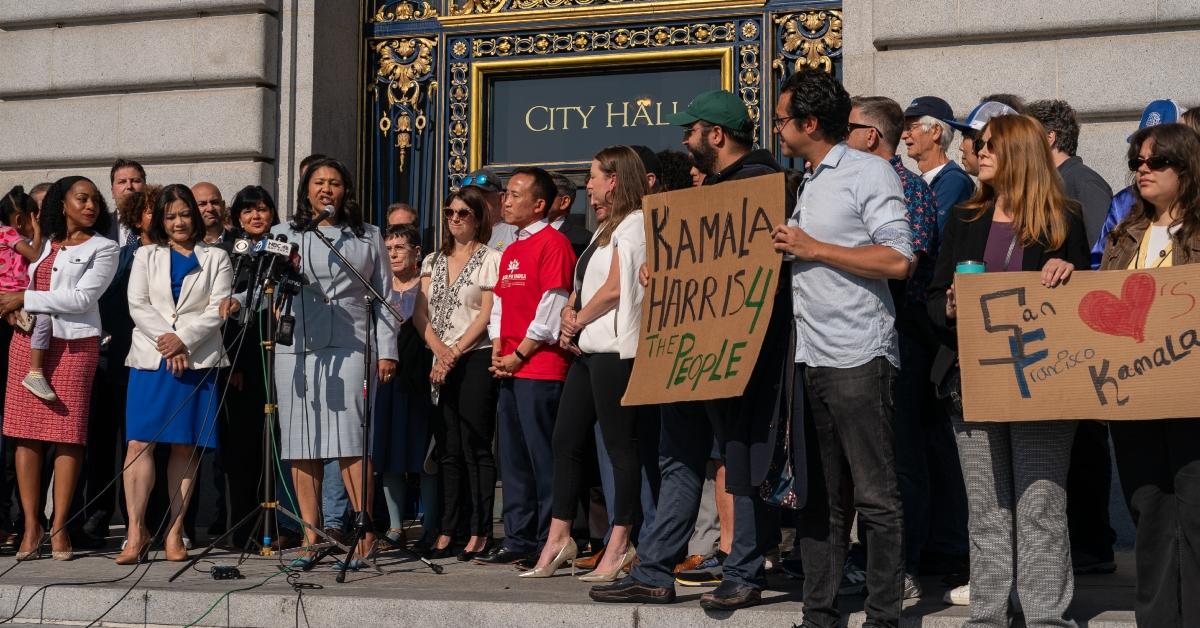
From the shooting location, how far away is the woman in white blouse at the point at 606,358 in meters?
7.16

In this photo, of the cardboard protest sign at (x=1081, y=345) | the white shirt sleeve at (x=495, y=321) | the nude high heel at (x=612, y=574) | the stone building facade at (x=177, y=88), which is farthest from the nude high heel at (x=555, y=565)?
the stone building facade at (x=177, y=88)

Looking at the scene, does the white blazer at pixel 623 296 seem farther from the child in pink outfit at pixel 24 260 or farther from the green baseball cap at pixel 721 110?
the child in pink outfit at pixel 24 260

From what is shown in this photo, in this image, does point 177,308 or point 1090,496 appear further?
point 177,308

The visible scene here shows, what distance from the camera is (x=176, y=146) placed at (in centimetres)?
1104

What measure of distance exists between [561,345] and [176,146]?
15.7 feet

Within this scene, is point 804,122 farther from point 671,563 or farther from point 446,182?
point 446,182

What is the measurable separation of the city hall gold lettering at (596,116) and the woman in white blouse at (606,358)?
355cm

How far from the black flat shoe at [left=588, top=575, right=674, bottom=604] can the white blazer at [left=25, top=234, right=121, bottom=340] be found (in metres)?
3.89

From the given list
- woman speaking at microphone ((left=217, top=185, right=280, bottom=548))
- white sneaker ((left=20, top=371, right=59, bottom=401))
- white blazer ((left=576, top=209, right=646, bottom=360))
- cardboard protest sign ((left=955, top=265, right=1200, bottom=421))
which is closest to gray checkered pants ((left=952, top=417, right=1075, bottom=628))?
cardboard protest sign ((left=955, top=265, right=1200, bottom=421))

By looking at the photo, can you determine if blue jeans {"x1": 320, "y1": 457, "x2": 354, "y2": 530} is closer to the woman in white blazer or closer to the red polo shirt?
the woman in white blazer

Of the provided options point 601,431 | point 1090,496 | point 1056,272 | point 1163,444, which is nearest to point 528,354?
point 601,431

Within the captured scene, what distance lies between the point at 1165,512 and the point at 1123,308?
2.52ft

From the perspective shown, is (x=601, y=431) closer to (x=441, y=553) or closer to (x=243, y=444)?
(x=441, y=553)

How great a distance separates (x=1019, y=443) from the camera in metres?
5.73
